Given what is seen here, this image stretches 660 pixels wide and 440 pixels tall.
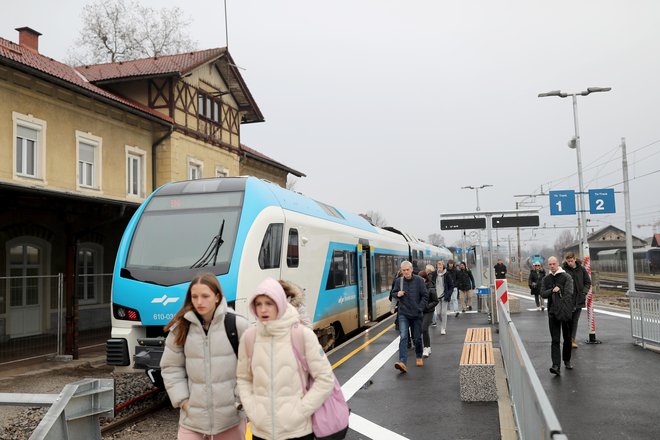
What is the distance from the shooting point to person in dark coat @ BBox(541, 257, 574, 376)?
8484 mm

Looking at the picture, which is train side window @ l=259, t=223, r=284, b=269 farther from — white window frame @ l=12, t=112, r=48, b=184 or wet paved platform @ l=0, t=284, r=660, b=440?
white window frame @ l=12, t=112, r=48, b=184

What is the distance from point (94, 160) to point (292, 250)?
35.0 ft

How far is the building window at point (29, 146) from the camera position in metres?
14.7

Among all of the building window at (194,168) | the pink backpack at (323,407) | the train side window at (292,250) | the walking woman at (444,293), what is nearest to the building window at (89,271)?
the building window at (194,168)

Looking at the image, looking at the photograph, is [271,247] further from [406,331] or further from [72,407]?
[72,407]

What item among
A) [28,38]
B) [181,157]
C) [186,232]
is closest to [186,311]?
[186,232]

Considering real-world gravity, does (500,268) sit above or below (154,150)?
below

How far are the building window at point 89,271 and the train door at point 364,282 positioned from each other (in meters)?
8.32

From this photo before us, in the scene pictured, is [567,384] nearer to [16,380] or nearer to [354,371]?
[354,371]

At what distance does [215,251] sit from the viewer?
787 centimetres

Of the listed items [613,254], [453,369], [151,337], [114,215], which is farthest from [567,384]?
[613,254]

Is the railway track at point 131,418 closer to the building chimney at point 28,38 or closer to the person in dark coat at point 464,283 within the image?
the person in dark coat at point 464,283

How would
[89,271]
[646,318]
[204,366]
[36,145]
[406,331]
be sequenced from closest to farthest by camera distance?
[204,366]
[406,331]
[646,318]
[36,145]
[89,271]

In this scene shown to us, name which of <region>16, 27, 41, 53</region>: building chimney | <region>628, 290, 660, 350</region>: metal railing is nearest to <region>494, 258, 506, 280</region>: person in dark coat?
<region>628, 290, 660, 350</region>: metal railing
